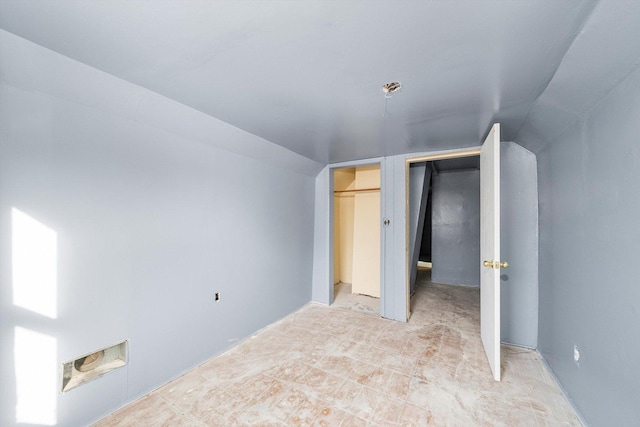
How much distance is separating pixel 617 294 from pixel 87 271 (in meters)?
2.88

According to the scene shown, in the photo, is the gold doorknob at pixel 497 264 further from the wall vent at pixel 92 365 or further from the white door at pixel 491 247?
the wall vent at pixel 92 365

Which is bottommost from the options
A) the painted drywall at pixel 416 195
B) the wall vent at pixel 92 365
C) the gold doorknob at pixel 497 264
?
the wall vent at pixel 92 365

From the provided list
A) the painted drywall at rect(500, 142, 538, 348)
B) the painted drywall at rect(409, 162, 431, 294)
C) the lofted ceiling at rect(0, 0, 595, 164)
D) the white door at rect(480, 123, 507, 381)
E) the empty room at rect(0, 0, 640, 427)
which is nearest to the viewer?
the lofted ceiling at rect(0, 0, 595, 164)

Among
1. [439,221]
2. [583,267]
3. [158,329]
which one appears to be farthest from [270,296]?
[439,221]

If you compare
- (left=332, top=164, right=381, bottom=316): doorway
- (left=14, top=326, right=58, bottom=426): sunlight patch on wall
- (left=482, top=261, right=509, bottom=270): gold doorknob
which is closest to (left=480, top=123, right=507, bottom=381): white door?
(left=482, top=261, right=509, bottom=270): gold doorknob

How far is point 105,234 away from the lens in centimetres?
156

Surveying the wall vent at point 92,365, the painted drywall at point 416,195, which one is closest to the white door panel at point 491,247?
the painted drywall at point 416,195

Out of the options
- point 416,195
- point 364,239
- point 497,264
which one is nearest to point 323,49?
point 497,264

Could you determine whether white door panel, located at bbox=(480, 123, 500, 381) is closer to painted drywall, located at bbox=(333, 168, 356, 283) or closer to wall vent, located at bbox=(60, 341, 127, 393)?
painted drywall, located at bbox=(333, 168, 356, 283)

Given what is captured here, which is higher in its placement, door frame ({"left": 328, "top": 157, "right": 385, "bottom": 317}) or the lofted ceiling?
the lofted ceiling

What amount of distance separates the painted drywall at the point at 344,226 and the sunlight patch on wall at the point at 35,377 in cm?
362

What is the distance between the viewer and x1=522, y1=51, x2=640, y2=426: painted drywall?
1114 mm

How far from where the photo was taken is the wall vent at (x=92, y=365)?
4.67 ft

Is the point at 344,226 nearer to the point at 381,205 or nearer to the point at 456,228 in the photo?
the point at 381,205
